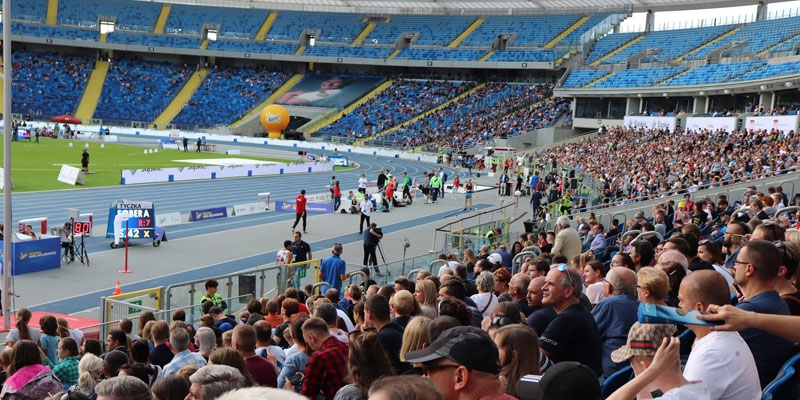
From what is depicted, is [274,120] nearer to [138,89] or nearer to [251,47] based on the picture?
[251,47]

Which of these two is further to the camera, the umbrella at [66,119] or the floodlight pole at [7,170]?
the umbrella at [66,119]

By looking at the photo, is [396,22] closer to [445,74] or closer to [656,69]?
[445,74]

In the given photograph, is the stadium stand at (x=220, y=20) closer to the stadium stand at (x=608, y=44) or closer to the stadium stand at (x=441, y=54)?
the stadium stand at (x=441, y=54)

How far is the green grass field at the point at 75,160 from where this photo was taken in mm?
33875

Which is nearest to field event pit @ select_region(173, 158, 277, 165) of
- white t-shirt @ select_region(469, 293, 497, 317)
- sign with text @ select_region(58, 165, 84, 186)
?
sign with text @ select_region(58, 165, 84, 186)

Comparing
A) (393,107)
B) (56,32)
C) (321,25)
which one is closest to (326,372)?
(393,107)

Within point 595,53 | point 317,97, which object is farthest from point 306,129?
point 595,53

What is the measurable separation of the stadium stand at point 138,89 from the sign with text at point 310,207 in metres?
51.1

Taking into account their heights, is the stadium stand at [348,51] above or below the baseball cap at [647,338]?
above

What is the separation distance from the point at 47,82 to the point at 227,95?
17.6 metres

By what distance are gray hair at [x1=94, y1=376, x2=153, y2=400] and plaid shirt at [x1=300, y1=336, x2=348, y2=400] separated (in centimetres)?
129

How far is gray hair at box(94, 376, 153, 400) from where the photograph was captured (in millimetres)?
4281

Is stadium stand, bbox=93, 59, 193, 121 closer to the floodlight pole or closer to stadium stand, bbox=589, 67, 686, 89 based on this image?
stadium stand, bbox=589, 67, 686, 89

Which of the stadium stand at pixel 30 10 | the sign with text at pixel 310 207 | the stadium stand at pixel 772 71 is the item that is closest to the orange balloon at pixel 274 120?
the stadium stand at pixel 30 10
